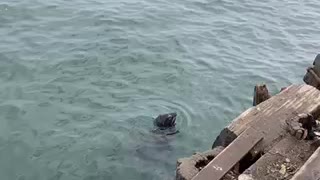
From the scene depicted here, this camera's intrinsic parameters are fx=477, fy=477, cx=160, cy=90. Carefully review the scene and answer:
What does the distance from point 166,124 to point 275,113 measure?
312 cm

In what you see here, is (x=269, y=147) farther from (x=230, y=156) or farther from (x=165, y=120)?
(x=165, y=120)

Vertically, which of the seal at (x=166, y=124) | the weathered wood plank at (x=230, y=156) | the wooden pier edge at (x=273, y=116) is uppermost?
the wooden pier edge at (x=273, y=116)

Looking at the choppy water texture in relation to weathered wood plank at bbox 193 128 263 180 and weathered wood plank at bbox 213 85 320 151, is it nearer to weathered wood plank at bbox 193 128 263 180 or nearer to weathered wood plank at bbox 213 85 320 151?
weathered wood plank at bbox 213 85 320 151

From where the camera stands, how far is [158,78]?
9336 mm

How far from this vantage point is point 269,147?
13.9 ft


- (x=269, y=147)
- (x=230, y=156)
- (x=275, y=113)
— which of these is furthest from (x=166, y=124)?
(x=230, y=156)

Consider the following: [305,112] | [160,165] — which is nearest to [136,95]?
[160,165]

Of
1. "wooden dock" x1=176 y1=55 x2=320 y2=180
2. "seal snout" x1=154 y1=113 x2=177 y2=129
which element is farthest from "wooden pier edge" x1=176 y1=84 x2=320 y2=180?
"seal snout" x1=154 y1=113 x2=177 y2=129

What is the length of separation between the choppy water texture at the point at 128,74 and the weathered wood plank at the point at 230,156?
8.62ft

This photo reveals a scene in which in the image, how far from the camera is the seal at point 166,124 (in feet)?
Answer: 24.7

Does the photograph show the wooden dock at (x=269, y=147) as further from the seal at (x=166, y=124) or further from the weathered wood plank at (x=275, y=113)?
the seal at (x=166, y=124)

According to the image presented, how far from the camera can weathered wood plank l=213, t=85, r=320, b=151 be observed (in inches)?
175

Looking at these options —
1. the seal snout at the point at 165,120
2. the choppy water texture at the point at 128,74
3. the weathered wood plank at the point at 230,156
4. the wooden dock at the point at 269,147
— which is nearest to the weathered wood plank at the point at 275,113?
the wooden dock at the point at 269,147

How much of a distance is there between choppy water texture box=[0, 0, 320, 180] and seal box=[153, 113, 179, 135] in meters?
0.16
